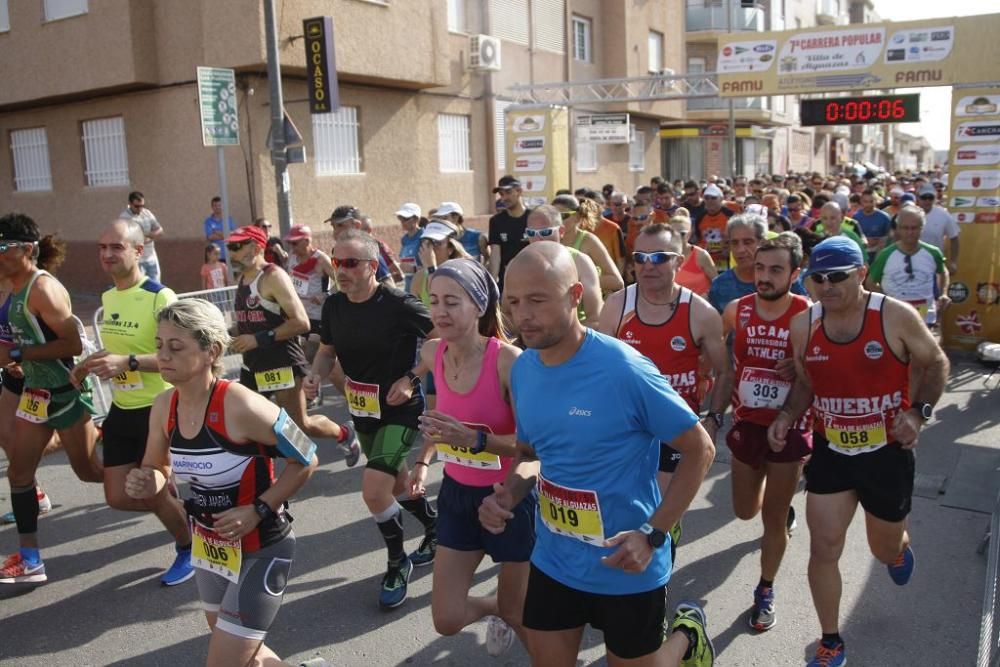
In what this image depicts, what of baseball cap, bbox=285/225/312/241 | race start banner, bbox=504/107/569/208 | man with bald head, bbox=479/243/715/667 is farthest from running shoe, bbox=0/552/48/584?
race start banner, bbox=504/107/569/208

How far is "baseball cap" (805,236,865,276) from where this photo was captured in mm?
3816

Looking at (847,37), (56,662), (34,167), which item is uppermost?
(847,37)

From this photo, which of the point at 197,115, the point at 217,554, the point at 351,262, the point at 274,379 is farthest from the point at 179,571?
the point at 197,115

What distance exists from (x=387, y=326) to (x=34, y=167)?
57.3 feet

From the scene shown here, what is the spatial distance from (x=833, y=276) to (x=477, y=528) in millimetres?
1924

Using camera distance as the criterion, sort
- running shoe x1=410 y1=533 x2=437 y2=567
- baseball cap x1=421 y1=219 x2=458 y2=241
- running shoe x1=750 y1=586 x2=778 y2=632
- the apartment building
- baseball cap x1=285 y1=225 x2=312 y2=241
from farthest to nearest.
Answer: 1. the apartment building
2. baseball cap x1=285 y1=225 x2=312 y2=241
3. baseball cap x1=421 y1=219 x2=458 y2=241
4. running shoe x1=410 y1=533 x2=437 y2=567
5. running shoe x1=750 y1=586 x2=778 y2=632

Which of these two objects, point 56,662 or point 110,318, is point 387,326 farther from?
point 56,662

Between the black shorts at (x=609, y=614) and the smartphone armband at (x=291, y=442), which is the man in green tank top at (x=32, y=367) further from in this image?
the black shorts at (x=609, y=614)

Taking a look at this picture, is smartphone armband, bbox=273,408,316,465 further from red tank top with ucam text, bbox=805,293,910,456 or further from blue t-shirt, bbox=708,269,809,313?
blue t-shirt, bbox=708,269,809,313

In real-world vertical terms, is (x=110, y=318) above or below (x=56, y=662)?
above

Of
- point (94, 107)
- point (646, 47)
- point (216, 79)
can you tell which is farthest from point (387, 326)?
point (646, 47)

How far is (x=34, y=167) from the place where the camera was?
1891cm

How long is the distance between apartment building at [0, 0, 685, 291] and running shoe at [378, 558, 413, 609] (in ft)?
40.1

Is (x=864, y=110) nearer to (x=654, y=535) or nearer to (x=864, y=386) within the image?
(x=864, y=386)
